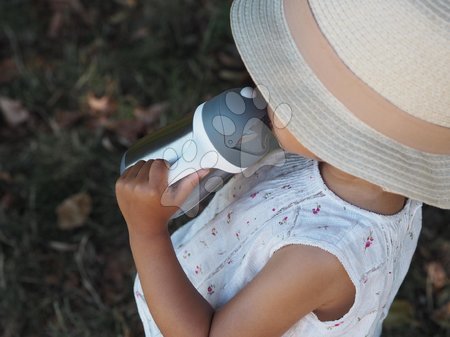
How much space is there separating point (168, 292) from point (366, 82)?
0.53 meters

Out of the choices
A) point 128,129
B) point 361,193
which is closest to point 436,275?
point 361,193

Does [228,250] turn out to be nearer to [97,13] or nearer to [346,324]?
[346,324]

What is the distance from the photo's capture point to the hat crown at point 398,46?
40.8 inches

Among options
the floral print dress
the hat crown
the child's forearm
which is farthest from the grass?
the hat crown

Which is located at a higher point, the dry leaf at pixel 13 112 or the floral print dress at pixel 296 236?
the dry leaf at pixel 13 112

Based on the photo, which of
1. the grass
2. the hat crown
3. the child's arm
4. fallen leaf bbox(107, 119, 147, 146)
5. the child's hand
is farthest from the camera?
fallen leaf bbox(107, 119, 147, 146)

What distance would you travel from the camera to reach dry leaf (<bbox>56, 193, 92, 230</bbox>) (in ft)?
7.19

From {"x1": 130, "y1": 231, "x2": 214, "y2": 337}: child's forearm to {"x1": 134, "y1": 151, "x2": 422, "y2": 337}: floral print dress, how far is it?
0.09m

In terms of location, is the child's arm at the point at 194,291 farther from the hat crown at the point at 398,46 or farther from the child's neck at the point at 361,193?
the hat crown at the point at 398,46

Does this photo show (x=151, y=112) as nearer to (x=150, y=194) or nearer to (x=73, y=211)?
(x=73, y=211)

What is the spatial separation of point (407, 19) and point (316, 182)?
0.39m

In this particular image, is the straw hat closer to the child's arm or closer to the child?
the child

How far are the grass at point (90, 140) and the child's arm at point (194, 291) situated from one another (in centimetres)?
70

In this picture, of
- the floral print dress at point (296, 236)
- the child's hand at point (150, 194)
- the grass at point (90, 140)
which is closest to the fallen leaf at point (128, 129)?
the grass at point (90, 140)
